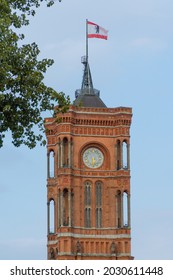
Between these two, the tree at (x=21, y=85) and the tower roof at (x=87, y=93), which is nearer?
the tree at (x=21, y=85)

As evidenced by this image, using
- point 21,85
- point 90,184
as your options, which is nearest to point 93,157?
point 90,184

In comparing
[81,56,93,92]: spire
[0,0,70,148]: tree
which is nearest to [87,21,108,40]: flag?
[81,56,93,92]: spire

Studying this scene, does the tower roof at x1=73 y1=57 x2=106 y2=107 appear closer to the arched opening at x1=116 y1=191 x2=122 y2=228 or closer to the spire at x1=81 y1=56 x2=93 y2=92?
the spire at x1=81 y1=56 x2=93 y2=92

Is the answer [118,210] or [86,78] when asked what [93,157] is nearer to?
[118,210]

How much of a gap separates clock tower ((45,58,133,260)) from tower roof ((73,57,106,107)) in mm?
231

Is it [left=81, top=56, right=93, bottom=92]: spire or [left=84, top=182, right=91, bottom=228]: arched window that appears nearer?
[left=84, top=182, right=91, bottom=228]: arched window

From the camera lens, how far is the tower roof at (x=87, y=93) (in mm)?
113438

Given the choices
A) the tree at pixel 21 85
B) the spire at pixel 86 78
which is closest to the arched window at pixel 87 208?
the spire at pixel 86 78

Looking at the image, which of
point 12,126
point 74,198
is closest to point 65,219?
point 74,198

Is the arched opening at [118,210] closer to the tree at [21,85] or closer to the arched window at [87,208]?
the arched window at [87,208]

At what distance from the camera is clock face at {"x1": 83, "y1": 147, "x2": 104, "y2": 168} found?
11112 cm

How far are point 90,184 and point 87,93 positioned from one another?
37.7 feet
